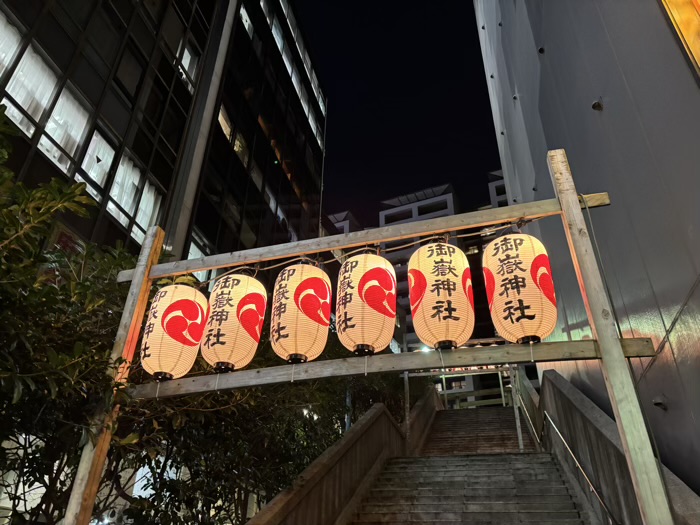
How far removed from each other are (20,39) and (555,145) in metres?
11.3

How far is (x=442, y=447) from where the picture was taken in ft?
48.4

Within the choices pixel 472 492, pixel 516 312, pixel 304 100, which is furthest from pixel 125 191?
pixel 304 100

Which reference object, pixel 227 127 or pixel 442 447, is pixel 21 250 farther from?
pixel 227 127

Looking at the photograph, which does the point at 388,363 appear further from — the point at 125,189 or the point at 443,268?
the point at 125,189

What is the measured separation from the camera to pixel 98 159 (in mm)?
11891

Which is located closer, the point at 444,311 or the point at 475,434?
the point at 444,311

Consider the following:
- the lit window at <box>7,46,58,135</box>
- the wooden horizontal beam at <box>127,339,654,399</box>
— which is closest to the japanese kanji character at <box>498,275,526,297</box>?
the wooden horizontal beam at <box>127,339,654,399</box>

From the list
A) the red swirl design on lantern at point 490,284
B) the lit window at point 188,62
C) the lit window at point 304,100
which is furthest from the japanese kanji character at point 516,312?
the lit window at point 304,100

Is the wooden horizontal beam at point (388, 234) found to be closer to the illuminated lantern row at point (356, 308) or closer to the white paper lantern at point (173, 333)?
the illuminated lantern row at point (356, 308)

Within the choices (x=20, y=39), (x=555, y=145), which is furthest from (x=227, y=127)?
(x=555, y=145)

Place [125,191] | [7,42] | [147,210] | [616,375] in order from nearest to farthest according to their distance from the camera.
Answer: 1. [616,375]
2. [7,42]
3. [125,191]
4. [147,210]

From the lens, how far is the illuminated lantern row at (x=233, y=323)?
16.0ft

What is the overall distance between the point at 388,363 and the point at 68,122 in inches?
416

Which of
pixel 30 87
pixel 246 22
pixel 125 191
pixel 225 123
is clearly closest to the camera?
pixel 30 87
